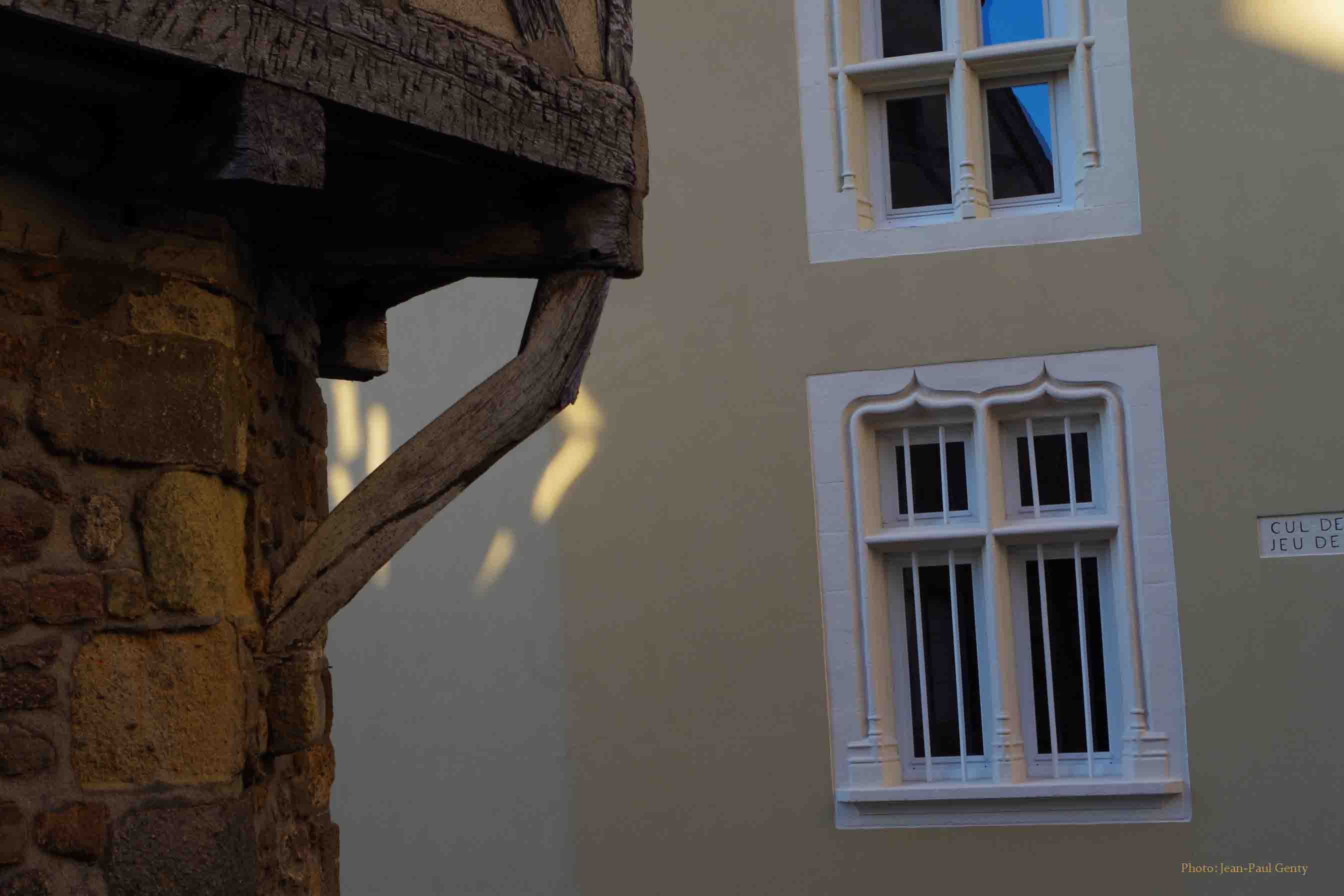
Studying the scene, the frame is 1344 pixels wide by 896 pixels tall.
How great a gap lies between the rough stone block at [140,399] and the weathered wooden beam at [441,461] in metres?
0.23

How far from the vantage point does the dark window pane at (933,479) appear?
21.0 feet

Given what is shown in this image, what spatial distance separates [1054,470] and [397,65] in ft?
13.6

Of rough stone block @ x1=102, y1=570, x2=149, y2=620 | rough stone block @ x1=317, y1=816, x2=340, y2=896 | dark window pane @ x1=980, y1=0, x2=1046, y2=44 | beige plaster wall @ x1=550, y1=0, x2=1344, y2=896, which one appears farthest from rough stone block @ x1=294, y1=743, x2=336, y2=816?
dark window pane @ x1=980, y1=0, x2=1046, y2=44

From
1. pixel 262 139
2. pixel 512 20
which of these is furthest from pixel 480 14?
pixel 262 139

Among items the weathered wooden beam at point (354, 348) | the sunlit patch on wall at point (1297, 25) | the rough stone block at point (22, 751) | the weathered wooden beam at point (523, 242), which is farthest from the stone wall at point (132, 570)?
the sunlit patch on wall at point (1297, 25)

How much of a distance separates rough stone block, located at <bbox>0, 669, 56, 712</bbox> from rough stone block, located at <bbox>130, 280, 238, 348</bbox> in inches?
23.1

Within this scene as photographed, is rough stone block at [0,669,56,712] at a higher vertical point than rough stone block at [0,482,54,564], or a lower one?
lower

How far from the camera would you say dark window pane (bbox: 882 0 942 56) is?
668 cm

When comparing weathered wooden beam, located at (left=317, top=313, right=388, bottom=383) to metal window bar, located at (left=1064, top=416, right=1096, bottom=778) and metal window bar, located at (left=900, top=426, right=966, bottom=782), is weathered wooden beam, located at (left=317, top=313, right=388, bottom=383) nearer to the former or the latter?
metal window bar, located at (left=900, top=426, right=966, bottom=782)

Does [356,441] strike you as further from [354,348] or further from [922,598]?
[354,348]

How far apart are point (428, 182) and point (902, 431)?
3573 mm

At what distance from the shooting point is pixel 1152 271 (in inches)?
246

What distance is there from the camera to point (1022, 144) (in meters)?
6.62

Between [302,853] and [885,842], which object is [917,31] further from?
[302,853]
